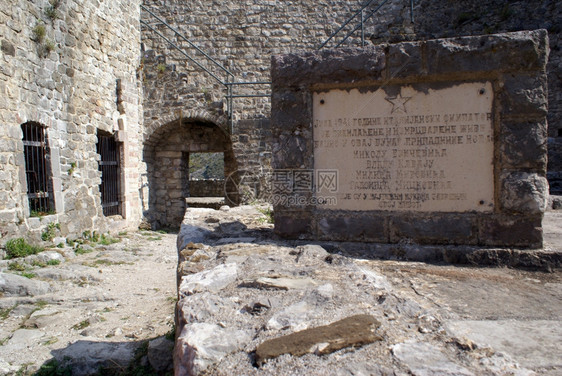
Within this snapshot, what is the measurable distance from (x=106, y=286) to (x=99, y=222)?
336cm

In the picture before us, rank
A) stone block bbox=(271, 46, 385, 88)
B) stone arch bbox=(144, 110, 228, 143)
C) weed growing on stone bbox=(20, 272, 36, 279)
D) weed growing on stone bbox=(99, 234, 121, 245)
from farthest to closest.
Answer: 1. stone arch bbox=(144, 110, 228, 143)
2. weed growing on stone bbox=(99, 234, 121, 245)
3. weed growing on stone bbox=(20, 272, 36, 279)
4. stone block bbox=(271, 46, 385, 88)

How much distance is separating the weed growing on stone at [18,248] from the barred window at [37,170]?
0.72 meters

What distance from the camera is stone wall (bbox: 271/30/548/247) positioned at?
2.79 meters

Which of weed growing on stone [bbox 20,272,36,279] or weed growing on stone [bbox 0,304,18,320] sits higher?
weed growing on stone [bbox 20,272,36,279]

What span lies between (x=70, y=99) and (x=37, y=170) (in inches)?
58.3

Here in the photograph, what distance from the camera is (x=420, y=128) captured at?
9.73ft

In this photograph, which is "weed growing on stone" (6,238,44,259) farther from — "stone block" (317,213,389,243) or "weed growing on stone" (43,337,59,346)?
"stone block" (317,213,389,243)

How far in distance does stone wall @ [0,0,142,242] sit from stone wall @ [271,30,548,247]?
465 centimetres

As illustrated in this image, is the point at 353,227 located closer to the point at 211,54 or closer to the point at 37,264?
the point at 37,264

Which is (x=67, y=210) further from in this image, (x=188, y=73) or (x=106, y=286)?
(x=188, y=73)

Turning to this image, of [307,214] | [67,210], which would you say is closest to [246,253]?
[307,214]

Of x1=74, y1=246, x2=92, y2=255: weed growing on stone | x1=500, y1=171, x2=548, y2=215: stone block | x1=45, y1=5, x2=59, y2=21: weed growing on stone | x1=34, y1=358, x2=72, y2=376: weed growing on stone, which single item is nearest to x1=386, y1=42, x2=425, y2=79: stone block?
x1=500, y1=171, x2=548, y2=215: stone block

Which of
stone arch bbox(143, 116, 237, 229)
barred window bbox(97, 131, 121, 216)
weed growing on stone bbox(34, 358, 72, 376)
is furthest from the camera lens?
stone arch bbox(143, 116, 237, 229)

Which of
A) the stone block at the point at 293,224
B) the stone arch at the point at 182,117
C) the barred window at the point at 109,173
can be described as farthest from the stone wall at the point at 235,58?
the stone block at the point at 293,224
